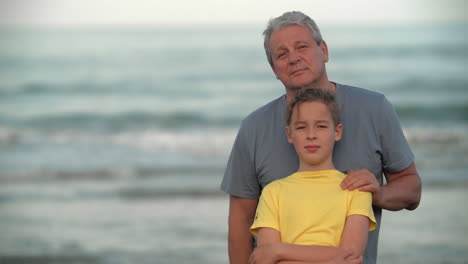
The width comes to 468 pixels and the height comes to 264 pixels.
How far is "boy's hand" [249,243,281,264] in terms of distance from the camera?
3098 millimetres

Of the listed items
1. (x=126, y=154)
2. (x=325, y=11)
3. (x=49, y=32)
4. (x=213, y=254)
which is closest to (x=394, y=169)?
(x=213, y=254)

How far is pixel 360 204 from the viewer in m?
3.13

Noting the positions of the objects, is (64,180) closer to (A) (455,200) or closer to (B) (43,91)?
(A) (455,200)

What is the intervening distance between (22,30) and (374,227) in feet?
91.2

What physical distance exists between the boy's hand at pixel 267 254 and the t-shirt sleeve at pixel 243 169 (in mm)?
531

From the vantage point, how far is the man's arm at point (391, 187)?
3.19m

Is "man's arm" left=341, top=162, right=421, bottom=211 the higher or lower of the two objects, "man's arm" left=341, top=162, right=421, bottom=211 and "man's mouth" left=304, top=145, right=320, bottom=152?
the lower

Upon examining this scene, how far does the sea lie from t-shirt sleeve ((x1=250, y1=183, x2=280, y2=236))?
149 inches

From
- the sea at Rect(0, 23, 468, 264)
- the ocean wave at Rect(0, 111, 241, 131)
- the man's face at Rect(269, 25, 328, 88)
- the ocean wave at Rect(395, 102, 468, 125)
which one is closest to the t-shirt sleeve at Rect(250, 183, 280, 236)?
the man's face at Rect(269, 25, 328, 88)

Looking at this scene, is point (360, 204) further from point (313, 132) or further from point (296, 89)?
point (296, 89)

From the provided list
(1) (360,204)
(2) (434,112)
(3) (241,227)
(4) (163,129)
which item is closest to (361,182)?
(1) (360,204)

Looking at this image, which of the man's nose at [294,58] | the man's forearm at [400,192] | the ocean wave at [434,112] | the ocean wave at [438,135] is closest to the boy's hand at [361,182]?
the man's forearm at [400,192]

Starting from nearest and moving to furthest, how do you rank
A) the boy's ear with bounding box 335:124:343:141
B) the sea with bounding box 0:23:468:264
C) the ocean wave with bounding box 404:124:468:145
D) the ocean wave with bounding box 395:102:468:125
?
the boy's ear with bounding box 335:124:343:141 → the sea with bounding box 0:23:468:264 → the ocean wave with bounding box 404:124:468:145 → the ocean wave with bounding box 395:102:468:125

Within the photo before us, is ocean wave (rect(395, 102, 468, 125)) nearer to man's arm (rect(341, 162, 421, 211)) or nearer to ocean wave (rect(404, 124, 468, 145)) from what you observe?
ocean wave (rect(404, 124, 468, 145))
